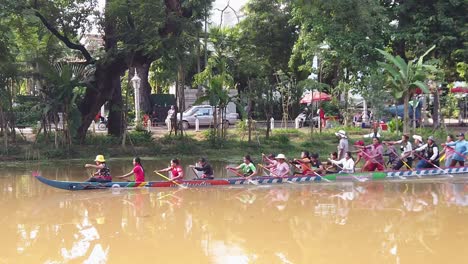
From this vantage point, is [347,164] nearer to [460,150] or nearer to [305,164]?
[305,164]

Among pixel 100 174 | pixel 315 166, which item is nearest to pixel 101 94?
pixel 100 174

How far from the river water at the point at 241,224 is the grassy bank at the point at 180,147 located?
14.3 feet

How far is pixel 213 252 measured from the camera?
7.91 meters

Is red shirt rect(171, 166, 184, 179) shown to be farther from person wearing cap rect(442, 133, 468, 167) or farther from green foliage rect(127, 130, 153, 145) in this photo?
person wearing cap rect(442, 133, 468, 167)

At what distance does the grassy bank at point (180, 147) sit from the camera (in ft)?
→ 60.6

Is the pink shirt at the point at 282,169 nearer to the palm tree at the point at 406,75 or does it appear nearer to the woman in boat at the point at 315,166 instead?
the woman in boat at the point at 315,166

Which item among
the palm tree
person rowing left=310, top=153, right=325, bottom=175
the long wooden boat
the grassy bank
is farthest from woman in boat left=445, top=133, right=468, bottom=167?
the grassy bank

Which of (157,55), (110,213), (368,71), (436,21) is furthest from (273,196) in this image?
(436,21)

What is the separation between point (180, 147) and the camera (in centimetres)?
2000

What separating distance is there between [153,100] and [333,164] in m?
20.2

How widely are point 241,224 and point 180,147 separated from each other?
10637 mm

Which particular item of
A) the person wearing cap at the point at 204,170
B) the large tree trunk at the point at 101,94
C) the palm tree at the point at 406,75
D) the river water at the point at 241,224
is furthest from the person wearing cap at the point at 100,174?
the palm tree at the point at 406,75

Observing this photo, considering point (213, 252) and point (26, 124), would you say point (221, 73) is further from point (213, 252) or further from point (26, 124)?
point (213, 252)

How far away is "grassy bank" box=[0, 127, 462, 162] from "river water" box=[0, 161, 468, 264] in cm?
435
